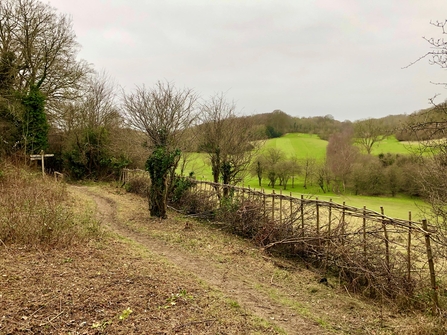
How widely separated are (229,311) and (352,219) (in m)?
4.34

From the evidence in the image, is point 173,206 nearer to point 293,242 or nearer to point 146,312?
point 293,242

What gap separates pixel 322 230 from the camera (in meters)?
7.55

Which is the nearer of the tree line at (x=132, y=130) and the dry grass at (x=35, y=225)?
the dry grass at (x=35, y=225)

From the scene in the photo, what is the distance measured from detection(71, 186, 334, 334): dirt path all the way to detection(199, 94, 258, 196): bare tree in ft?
21.2

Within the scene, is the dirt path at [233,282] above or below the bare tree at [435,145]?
below

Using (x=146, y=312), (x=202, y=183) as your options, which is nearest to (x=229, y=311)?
(x=146, y=312)

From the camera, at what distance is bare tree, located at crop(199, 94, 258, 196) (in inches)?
590

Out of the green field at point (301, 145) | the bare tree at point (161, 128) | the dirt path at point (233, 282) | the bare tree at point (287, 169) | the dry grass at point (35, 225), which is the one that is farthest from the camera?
the green field at point (301, 145)

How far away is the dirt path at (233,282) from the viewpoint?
14.5 feet

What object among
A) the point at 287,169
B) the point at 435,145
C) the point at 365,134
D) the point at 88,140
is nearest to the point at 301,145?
the point at 287,169

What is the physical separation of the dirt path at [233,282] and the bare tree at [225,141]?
21.2 ft

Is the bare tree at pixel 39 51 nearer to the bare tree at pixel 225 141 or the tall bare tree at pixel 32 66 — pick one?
the tall bare tree at pixel 32 66

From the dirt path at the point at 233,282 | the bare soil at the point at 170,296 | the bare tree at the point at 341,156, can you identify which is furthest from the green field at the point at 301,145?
the bare soil at the point at 170,296

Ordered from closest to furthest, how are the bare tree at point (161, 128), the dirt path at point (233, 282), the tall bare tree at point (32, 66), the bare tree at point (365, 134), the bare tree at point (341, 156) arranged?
the dirt path at point (233, 282)
the bare tree at point (161, 128)
the tall bare tree at point (32, 66)
the bare tree at point (365, 134)
the bare tree at point (341, 156)
